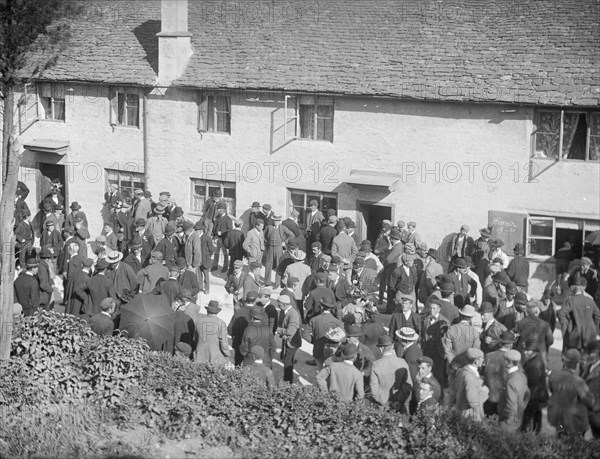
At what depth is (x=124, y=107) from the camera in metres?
28.0

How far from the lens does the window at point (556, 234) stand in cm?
2209

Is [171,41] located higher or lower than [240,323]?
higher

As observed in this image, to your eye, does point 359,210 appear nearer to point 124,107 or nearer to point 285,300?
point 124,107

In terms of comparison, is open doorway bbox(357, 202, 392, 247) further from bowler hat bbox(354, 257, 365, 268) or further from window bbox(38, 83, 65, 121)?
window bbox(38, 83, 65, 121)

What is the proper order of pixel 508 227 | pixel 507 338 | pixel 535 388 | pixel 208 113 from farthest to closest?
pixel 208 113 < pixel 508 227 < pixel 535 388 < pixel 507 338

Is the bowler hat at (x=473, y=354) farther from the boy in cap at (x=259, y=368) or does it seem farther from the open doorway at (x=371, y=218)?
the open doorway at (x=371, y=218)

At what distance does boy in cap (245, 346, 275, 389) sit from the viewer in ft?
46.7

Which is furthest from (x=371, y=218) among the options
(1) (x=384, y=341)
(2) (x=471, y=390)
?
(2) (x=471, y=390)

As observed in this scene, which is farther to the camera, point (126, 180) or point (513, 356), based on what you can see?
point (126, 180)

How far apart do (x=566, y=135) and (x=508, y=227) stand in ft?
8.56

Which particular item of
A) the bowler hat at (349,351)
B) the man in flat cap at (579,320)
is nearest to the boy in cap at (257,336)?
the bowler hat at (349,351)

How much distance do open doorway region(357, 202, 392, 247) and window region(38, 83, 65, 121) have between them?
418 inches

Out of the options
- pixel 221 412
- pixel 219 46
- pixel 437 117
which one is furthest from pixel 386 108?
pixel 221 412

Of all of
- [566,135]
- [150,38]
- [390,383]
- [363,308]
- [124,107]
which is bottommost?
[390,383]
